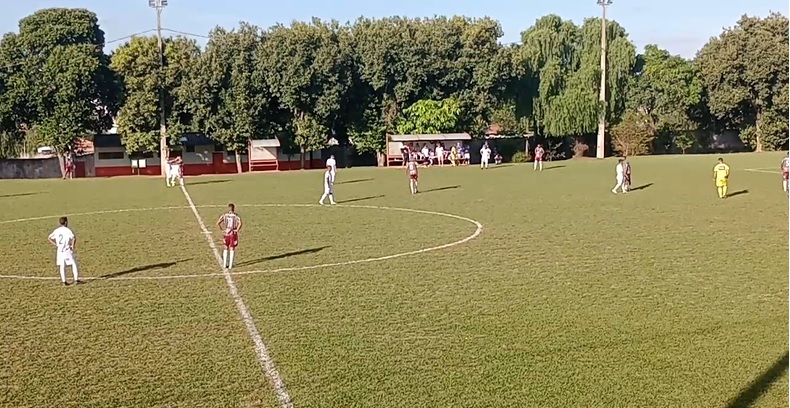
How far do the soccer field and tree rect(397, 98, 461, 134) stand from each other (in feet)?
124

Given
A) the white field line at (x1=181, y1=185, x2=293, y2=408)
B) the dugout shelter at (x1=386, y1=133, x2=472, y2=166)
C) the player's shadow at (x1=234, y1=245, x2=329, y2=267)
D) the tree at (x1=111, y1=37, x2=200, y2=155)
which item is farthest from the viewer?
the dugout shelter at (x1=386, y1=133, x2=472, y2=166)

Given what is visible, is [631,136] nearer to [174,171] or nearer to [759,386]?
[174,171]

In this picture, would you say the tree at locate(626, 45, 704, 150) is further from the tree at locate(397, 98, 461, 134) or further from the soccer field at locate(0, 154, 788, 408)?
the soccer field at locate(0, 154, 788, 408)

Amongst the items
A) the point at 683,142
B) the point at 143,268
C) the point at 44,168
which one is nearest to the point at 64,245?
the point at 143,268

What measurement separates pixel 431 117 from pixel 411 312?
171ft

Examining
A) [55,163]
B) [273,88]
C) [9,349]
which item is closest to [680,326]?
[9,349]

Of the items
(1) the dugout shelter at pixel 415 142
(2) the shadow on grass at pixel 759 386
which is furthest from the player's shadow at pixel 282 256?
(1) the dugout shelter at pixel 415 142

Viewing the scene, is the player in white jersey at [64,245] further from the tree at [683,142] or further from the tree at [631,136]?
the tree at [683,142]

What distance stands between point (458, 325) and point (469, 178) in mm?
33991

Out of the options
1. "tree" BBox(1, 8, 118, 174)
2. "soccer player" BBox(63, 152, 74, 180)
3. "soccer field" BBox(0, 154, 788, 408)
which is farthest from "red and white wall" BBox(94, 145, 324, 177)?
"soccer field" BBox(0, 154, 788, 408)

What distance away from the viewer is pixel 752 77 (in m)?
73.1

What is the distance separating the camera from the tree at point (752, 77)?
72375 millimetres

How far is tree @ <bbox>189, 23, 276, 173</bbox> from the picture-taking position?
60906 mm

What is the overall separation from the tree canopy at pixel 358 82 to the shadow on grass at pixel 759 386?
5376cm
